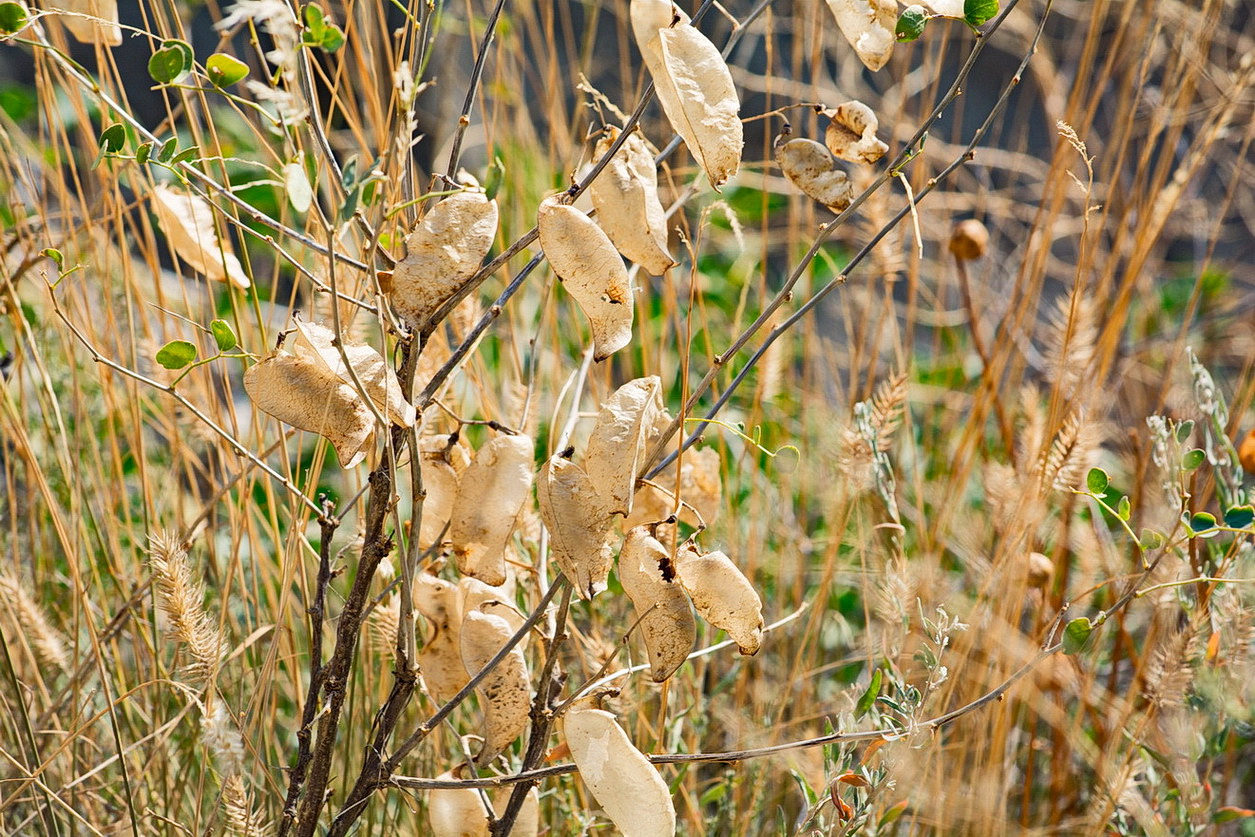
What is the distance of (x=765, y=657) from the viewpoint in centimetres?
93

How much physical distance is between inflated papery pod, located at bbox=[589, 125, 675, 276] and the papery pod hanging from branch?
0.03 meters

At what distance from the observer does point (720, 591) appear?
1.38ft

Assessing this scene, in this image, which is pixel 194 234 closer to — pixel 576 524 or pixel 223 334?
pixel 223 334

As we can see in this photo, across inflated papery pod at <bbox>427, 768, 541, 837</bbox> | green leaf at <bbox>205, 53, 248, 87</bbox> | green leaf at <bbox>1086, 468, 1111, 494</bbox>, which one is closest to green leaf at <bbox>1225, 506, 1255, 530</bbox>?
green leaf at <bbox>1086, 468, 1111, 494</bbox>

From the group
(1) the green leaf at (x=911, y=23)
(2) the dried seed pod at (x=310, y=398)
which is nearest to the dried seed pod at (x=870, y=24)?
(1) the green leaf at (x=911, y=23)

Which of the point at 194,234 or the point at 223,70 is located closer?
the point at 223,70

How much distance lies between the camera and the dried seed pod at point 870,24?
43 cm

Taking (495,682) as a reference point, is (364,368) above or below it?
above

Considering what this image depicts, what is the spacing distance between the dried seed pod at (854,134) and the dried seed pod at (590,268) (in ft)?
0.35

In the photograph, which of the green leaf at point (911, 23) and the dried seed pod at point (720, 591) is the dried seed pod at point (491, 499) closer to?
the dried seed pod at point (720, 591)

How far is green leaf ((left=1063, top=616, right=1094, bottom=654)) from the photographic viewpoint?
0.45 meters

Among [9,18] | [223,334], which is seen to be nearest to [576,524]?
[223,334]

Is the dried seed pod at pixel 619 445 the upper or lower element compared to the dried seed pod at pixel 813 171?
lower

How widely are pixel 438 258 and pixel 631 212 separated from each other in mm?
74
